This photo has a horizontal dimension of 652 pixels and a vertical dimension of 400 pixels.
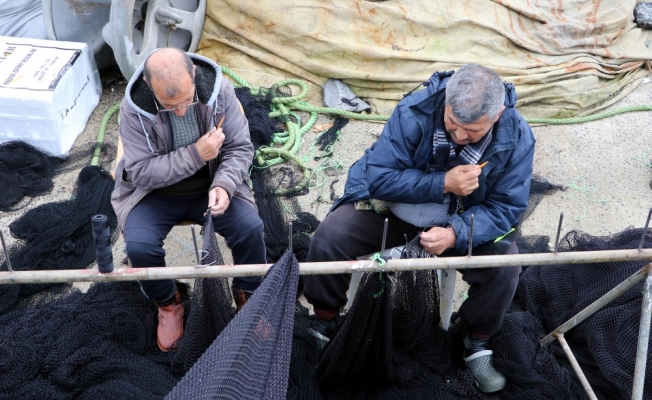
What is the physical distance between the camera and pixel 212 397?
Answer: 1.92 meters

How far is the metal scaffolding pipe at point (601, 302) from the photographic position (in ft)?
8.90

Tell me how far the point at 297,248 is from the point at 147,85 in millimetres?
1249

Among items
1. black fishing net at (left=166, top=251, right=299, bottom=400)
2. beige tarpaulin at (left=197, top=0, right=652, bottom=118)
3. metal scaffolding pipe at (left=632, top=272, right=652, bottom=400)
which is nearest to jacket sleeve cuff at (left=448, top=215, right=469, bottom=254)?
metal scaffolding pipe at (left=632, top=272, right=652, bottom=400)

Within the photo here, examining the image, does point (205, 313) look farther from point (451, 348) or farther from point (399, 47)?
point (399, 47)

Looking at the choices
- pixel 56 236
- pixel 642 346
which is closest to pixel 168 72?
pixel 56 236

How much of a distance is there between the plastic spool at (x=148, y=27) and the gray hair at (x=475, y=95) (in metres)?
2.66

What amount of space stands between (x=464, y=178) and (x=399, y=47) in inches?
103

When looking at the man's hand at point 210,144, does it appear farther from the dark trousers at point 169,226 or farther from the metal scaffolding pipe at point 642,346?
the metal scaffolding pipe at point 642,346

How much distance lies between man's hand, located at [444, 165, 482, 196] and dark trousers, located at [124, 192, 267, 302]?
3.29 feet

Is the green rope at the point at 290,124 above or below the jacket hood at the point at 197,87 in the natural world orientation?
below

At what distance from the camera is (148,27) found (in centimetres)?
489

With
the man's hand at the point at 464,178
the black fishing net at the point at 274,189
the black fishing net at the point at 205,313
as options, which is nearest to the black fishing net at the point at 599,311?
the man's hand at the point at 464,178

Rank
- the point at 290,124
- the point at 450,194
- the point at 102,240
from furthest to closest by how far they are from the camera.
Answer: the point at 290,124 → the point at 450,194 → the point at 102,240

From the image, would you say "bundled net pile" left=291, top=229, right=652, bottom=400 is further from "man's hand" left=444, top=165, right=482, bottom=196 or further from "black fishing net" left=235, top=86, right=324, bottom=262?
"black fishing net" left=235, top=86, right=324, bottom=262
